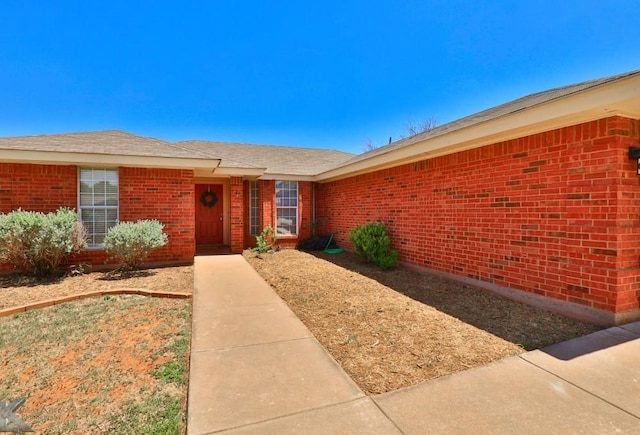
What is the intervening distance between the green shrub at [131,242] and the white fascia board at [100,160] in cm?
160

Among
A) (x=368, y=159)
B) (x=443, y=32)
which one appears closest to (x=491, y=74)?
(x=443, y=32)

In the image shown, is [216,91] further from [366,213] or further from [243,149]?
[366,213]

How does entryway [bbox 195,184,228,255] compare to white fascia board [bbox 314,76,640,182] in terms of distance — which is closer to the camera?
white fascia board [bbox 314,76,640,182]

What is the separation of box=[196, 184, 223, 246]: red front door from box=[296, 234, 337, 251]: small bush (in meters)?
3.53

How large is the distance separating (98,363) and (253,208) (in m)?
8.98

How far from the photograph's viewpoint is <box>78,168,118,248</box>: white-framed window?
7.71 m

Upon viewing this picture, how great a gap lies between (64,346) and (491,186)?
6.84 metres

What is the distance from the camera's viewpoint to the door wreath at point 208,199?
1214 cm

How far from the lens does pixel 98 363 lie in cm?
313

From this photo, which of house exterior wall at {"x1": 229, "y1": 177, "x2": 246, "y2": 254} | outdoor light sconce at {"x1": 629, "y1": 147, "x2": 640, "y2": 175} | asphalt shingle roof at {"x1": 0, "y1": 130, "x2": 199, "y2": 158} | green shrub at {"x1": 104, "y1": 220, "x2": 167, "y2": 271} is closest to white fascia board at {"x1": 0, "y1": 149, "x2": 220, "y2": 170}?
asphalt shingle roof at {"x1": 0, "y1": 130, "x2": 199, "y2": 158}

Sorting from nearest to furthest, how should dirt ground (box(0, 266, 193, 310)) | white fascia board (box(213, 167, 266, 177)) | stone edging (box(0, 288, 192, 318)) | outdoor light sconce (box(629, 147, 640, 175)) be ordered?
outdoor light sconce (box(629, 147, 640, 175)), stone edging (box(0, 288, 192, 318)), dirt ground (box(0, 266, 193, 310)), white fascia board (box(213, 167, 266, 177))

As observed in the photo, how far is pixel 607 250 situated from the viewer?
156 inches

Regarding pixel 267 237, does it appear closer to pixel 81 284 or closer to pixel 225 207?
pixel 225 207

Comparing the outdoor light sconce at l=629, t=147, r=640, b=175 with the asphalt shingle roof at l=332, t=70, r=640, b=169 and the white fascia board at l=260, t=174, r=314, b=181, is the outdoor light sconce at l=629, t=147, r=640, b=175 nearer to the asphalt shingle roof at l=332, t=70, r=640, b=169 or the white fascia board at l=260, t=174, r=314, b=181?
the asphalt shingle roof at l=332, t=70, r=640, b=169
